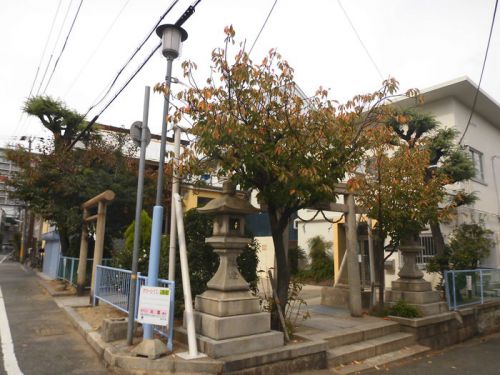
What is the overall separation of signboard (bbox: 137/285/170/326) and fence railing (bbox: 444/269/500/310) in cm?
698

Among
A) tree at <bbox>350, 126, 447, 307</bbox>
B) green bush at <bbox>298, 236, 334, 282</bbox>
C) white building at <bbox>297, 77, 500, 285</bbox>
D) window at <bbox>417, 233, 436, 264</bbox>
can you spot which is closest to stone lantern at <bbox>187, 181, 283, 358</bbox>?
tree at <bbox>350, 126, 447, 307</bbox>

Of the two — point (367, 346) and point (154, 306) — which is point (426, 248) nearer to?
point (367, 346)

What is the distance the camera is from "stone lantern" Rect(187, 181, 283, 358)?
5168 millimetres

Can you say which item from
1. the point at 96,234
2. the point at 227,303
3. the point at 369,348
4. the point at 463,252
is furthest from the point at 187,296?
the point at 463,252

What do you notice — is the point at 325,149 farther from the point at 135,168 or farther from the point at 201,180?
the point at 135,168

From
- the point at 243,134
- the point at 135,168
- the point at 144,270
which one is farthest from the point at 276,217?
the point at 135,168

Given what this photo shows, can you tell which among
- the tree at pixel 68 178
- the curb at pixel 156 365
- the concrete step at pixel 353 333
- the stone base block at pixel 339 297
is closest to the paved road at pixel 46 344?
the curb at pixel 156 365

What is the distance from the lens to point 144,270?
8500 mm

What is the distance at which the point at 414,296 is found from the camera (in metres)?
8.53

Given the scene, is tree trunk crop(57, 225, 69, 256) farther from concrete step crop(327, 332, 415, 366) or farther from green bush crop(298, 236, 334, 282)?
concrete step crop(327, 332, 415, 366)

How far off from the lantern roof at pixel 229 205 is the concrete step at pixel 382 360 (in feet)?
9.41

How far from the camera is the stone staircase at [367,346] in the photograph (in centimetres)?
606

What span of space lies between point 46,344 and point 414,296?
7655 mm

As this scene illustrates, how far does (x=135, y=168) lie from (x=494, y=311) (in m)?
13.4
